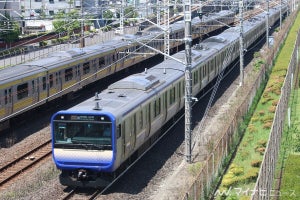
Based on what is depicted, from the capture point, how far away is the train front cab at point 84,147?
16.8 m

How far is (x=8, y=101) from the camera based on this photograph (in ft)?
82.7

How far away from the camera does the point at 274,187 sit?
17.4 metres

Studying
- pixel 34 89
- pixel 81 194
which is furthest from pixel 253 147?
pixel 34 89

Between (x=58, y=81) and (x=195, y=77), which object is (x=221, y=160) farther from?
(x=58, y=81)

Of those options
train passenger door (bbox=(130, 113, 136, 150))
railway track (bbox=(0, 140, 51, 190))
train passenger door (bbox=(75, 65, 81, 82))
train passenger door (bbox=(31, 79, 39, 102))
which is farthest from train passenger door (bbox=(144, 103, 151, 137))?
train passenger door (bbox=(75, 65, 81, 82))

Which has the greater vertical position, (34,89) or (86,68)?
(86,68)

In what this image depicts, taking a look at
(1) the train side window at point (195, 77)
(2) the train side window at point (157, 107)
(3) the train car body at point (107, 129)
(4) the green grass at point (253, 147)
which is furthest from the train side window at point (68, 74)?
(2) the train side window at point (157, 107)

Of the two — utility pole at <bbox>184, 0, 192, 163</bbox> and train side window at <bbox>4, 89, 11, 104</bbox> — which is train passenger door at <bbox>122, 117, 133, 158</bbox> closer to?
utility pole at <bbox>184, 0, 192, 163</bbox>

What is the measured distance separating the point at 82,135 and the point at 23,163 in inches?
200

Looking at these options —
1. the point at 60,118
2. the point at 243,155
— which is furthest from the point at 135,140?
the point at 243,155

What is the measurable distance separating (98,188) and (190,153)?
166 inches

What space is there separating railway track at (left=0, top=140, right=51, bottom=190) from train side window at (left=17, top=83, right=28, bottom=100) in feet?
12.7

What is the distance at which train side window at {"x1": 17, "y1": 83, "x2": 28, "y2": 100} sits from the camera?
1029 inches

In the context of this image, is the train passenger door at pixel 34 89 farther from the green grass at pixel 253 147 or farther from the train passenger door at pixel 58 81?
the green grass at pixel 253 147
